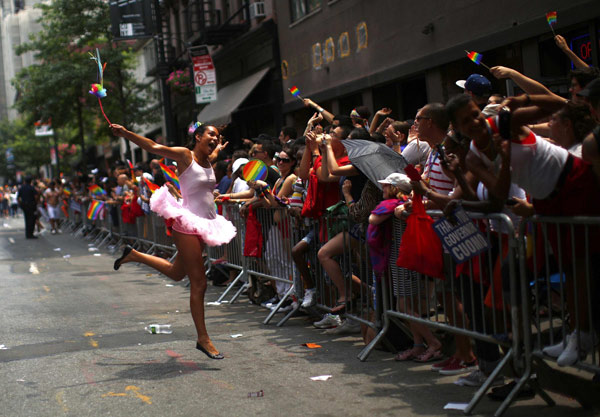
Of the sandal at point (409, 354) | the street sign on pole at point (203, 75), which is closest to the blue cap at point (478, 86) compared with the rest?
the sandal at point (409, 354)

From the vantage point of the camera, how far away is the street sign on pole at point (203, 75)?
22703 millimetres

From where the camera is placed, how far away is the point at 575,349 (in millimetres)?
5066

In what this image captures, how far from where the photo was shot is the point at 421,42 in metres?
16.3

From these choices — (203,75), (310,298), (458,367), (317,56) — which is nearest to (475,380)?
(458,367)

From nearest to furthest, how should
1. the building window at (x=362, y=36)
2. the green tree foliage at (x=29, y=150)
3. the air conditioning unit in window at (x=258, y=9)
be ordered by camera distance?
the building window at (x=362, y=36)
the air conditioning unit in window at (x=258, y=9)
the green tree foliage at (x=29, y=150)

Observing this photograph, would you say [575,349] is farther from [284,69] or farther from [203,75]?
[284,69]

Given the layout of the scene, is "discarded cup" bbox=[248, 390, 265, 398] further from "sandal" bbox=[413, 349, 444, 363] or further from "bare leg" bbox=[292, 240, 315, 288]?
"bare leg" bbox=[292, 240, 315, 288]

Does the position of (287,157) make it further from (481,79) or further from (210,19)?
(210,19)

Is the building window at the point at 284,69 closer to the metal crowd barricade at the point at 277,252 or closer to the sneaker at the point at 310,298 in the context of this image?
the metal crowd barricade at the point at 277,252

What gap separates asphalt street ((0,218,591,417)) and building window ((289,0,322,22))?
11.5m

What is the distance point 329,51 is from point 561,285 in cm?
1620

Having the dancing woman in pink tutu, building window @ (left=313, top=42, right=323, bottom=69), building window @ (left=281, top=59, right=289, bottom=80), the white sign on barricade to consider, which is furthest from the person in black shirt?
the white sign on barricade

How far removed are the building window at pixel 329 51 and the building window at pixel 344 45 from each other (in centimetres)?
40

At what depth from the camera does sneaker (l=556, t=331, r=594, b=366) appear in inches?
198
